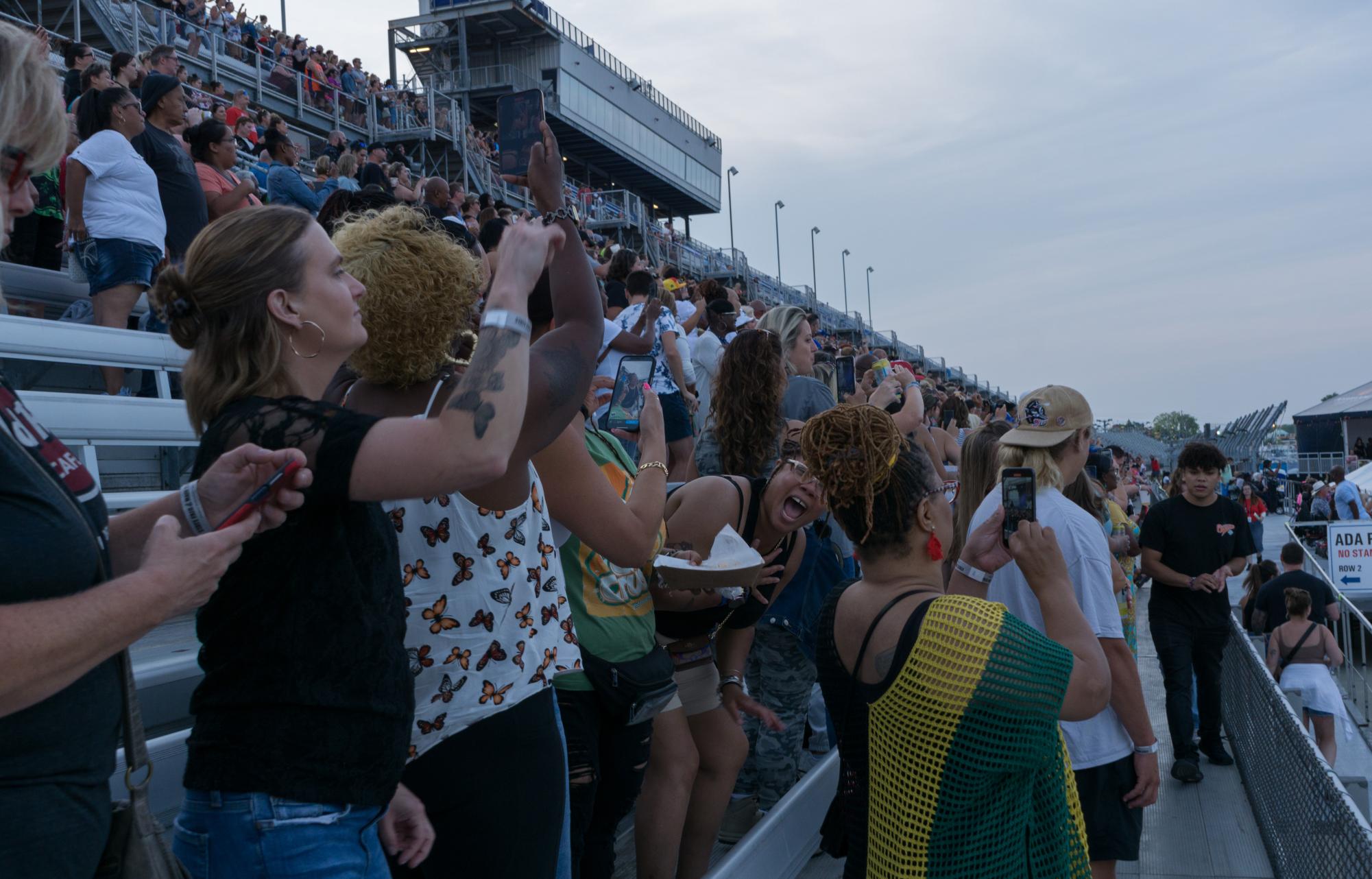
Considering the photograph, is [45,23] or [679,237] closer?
[45,23]

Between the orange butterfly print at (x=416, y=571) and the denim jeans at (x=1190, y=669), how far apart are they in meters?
5.51

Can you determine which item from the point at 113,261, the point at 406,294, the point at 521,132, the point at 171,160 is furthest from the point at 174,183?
the point at 406,294

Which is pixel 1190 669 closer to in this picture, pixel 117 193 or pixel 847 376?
pixel 847 376

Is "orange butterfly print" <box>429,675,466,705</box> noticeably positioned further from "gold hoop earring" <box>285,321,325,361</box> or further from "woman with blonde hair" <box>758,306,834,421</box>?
"woman with blonde hair" <box>758,306,834,421</box>

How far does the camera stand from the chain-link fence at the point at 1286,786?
10.1 feet

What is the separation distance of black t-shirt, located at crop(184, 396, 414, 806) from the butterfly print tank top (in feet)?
1.09

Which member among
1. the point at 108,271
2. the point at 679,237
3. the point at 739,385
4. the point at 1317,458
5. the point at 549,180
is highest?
the point at 679,237

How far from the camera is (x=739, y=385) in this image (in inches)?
171

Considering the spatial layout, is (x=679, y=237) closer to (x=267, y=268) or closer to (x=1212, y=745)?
(x=1212, y=745)

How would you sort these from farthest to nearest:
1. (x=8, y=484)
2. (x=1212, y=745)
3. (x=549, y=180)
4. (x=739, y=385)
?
(x=1212, y=745), (x=739, y=385), (x=549, y=180), (x=8, y=484)

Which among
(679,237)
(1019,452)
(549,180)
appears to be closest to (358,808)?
(549,180)

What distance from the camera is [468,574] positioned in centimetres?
200

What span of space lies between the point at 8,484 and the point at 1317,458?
49.1 meters

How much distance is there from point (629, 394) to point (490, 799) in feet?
6.68
